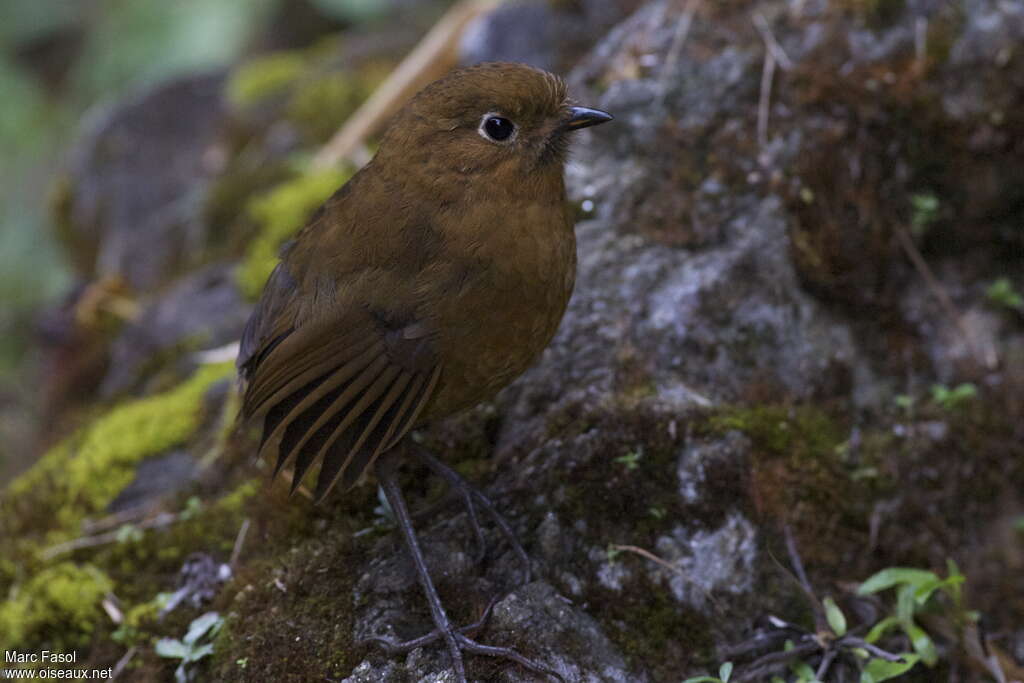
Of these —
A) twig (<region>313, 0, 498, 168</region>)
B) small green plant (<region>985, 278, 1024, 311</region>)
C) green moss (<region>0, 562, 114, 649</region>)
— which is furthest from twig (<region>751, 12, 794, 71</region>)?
green moss (<region>0, 562, 114, 649</region>)

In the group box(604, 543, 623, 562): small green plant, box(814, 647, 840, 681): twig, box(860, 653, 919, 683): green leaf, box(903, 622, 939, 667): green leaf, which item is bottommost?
box(903, 622, 939, 667): green leaf

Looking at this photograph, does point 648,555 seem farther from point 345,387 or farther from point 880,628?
point 345,387

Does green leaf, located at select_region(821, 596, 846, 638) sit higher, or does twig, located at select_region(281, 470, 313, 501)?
twig, located at select_region(281, 470, 313, 501)

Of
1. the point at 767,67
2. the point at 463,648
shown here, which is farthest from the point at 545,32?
the point at 463,648

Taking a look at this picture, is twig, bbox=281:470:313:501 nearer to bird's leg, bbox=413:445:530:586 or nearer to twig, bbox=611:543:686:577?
bird's leg, bbox=413:445:530:586

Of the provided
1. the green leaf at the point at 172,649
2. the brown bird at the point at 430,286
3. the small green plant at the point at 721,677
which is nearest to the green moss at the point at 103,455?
the green leaf at the point at 172,649

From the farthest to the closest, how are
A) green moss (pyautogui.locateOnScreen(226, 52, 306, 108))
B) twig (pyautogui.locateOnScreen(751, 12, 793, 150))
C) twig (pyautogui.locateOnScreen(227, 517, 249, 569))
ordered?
1. green moss (pyautogui.locateOnScreen(226, 52, 306, 108))
2. twig (pyautogui.locateOnScreen(751, 12, 793, 150))
3. twig (pyautogui.locateOnScreen(227, 517, 249, 569))

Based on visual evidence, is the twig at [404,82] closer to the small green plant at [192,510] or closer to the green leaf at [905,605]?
the small green plant at [192,510]
